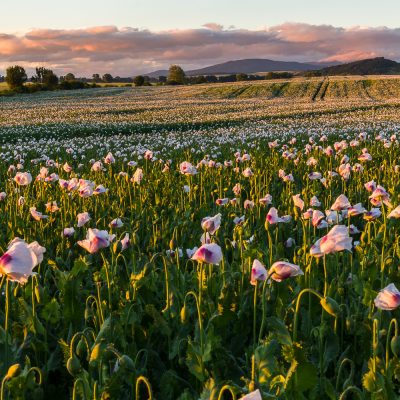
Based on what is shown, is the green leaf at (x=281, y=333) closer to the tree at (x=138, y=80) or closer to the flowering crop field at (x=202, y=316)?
the flowering crop field at (x=202, y=316)

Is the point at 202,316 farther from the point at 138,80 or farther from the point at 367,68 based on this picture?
the point at 367,68

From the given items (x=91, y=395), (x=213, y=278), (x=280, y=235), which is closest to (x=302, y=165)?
(x=280, y=235)

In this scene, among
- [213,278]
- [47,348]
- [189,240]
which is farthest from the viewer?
[189,240]

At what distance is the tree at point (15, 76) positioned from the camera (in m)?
99.2

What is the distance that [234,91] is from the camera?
203 feet

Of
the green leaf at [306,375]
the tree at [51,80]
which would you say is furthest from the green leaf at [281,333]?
the tree at [51,80]

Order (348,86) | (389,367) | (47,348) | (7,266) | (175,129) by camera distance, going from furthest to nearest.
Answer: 1. (348,86)
2. (175,129)
3. (47,348)
4. (389,367)
5. (7,266)

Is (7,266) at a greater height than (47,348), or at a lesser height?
greater

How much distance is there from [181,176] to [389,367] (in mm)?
6490

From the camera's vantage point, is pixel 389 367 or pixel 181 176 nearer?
pixel 389 367

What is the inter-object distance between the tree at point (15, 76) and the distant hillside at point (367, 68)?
190 feet

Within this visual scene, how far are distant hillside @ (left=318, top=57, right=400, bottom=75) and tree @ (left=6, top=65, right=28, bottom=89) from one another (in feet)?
190

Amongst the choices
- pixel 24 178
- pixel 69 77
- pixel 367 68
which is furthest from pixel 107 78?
pixel 24 178

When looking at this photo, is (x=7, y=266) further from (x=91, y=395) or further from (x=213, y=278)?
(x=213, y=278)
